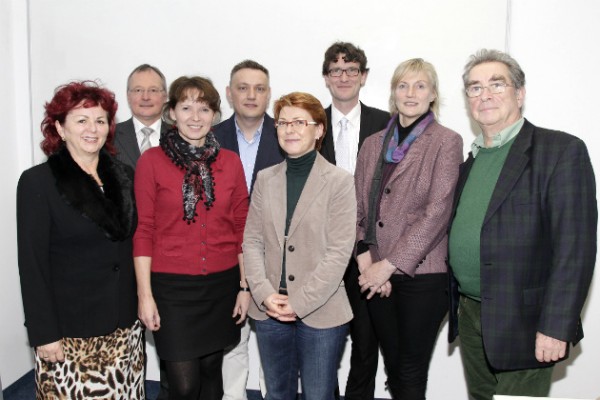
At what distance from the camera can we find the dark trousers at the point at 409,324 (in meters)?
2.37

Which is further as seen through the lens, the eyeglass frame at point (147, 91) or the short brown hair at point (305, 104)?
the eyeglass frame at point (147, 91)

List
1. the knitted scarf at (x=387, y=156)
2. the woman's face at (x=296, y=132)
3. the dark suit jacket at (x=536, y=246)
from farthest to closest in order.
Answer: the knitted scarf at (x=387, y=156), the woman's face at (x=296, y=132), the dark suit jacket at (x=536, y=246)

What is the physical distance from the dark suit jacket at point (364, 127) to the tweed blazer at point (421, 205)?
0.51 metres

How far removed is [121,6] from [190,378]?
259cm

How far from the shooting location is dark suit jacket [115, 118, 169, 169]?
2961 millimetres

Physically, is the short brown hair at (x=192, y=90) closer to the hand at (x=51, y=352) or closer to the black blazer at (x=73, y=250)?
the black blazer at (x=73, y=250)

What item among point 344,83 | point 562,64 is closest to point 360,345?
point 344,83

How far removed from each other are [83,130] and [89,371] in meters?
1.01

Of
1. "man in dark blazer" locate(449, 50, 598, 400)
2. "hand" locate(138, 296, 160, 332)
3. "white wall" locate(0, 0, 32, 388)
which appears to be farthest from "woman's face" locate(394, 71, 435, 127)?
"white wall" locate(0, 0, 32, 388)

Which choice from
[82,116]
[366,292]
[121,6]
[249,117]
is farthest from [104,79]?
[366,292]

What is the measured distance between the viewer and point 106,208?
6.94ft

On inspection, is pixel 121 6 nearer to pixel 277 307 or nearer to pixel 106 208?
pixel 106 208

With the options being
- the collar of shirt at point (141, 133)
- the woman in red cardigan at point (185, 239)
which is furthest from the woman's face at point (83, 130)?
the collar of shirt at point (141, 133)

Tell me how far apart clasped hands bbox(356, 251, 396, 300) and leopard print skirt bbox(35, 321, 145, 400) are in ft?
3.70
